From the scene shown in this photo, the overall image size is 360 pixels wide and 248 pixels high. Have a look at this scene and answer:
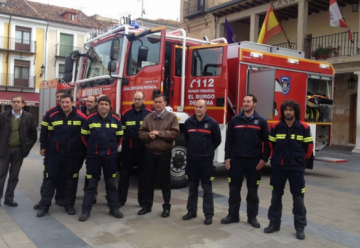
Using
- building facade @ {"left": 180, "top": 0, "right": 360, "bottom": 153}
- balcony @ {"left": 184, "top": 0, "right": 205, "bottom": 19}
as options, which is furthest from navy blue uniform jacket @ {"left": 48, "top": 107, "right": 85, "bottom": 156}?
balcony @ {"left": 184, "top": 0, "right": 205, "bottom": 19}

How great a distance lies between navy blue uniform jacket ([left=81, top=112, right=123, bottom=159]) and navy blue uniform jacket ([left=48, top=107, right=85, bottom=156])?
0.66 feet

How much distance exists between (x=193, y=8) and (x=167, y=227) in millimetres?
19726

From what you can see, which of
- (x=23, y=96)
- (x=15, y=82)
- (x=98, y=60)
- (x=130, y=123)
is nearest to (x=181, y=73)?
(x=98, y=60)

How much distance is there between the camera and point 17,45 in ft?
118

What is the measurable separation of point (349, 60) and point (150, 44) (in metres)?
12.1

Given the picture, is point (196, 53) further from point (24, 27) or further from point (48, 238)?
point (24, 27)

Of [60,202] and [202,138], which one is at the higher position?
[202,138]

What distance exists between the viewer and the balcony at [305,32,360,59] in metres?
17.2

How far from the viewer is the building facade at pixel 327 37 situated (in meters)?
17.0

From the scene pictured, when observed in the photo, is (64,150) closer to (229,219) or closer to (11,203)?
(11,203)

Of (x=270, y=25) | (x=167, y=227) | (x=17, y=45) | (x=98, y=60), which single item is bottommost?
(x=167, y=227)

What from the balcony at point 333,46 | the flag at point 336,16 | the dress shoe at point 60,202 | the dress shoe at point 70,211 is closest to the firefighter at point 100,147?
the dress shoe at point 70,211

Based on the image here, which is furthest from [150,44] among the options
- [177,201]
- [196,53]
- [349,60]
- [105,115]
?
[349,60]

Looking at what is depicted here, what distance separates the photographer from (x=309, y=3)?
1864 cm
